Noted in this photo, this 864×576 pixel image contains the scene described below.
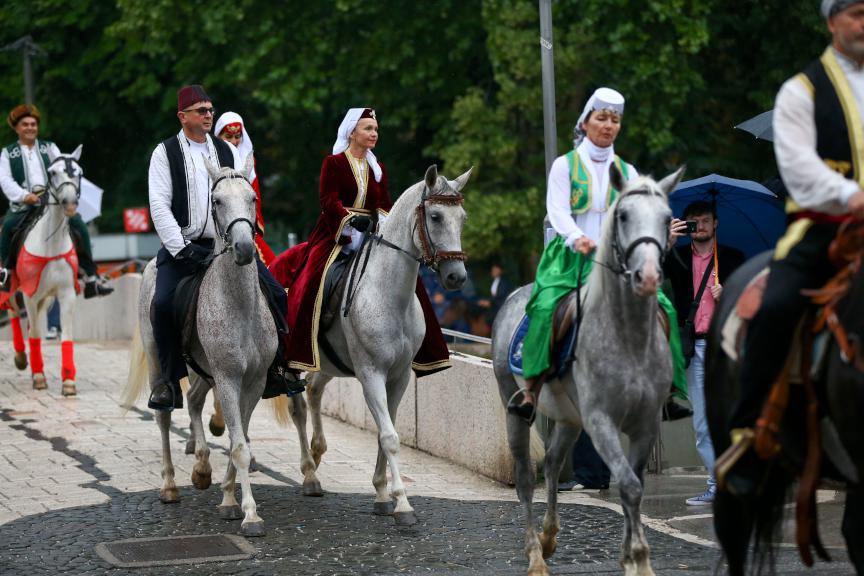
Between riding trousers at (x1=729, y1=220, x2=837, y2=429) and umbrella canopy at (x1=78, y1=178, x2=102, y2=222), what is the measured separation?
14.8 m

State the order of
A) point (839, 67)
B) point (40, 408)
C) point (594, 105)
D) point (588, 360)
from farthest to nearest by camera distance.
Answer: point (40, 408), point (594, 105), point (588, 360), point (839, 67)

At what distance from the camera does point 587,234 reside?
921 centimetres

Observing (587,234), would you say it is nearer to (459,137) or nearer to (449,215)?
(449,215)

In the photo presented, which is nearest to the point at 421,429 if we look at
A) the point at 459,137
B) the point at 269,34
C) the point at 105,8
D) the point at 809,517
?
the point at 809,517

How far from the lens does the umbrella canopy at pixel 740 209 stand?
1129cm

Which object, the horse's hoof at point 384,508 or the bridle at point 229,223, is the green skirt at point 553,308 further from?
the horse's hoof at point 384,508

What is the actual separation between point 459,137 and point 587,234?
17.4 m

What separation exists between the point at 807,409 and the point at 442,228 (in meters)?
4.62

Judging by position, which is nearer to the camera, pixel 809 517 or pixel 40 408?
pixel 809 517

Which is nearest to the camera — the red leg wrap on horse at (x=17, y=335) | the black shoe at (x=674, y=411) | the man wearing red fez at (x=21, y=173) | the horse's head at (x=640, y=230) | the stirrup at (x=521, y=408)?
the horse's head at (x=640, y=230)

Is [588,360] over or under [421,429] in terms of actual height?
over

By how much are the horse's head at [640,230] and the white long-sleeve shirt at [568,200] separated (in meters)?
0.71

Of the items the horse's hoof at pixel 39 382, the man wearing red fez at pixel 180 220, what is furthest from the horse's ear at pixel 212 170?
the horse's hoof at pixel 39 382

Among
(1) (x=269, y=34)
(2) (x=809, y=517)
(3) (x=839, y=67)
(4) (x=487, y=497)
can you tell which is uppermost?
(1) (x=269, y=34)
